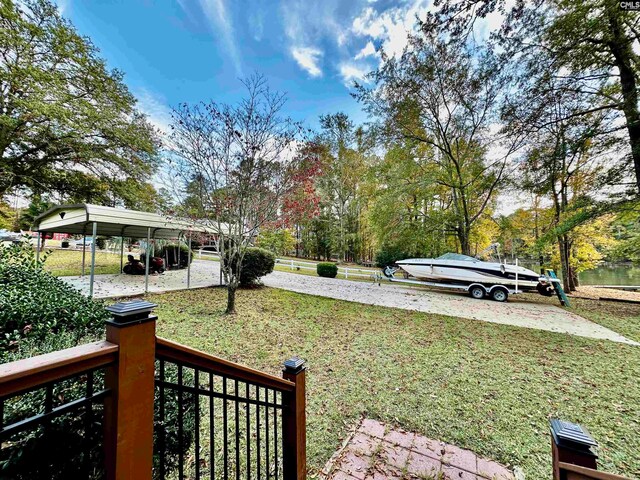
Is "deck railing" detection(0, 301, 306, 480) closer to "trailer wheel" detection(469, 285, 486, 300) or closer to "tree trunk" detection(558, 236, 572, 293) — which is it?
"trailer wheel" detection(469, 285, 486, 300)

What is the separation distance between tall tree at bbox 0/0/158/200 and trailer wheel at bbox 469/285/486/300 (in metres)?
11.7

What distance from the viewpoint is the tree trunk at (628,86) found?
17.3 ft

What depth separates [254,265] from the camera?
9.01 metres

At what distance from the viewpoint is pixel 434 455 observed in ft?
7.06

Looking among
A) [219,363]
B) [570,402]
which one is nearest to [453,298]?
[570,402]

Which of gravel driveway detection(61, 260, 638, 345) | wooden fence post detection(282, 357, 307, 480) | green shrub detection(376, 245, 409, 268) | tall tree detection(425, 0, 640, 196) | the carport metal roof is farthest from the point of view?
green shrub detection(376, 245, 409, 268)

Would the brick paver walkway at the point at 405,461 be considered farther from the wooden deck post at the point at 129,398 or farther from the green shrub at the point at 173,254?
the green shrub at the point at 173,254

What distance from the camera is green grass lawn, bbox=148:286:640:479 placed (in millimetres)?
Result: 2389

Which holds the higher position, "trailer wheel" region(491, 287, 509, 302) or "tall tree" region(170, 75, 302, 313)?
"tall tree" region(170, 75, 302, 313)

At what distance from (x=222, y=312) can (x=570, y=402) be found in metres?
5.99

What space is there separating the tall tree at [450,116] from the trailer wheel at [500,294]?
119 inches

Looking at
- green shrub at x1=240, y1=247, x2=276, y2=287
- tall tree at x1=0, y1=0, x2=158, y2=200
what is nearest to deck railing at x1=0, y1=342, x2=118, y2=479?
green shrub at x1=240, y1=247, x2=276, y2=287

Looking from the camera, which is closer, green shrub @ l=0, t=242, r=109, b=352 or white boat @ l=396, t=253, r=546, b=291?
green shrub @ l=0, t=242, r=109, b=352

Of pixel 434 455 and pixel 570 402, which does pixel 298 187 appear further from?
pixel 570 402
